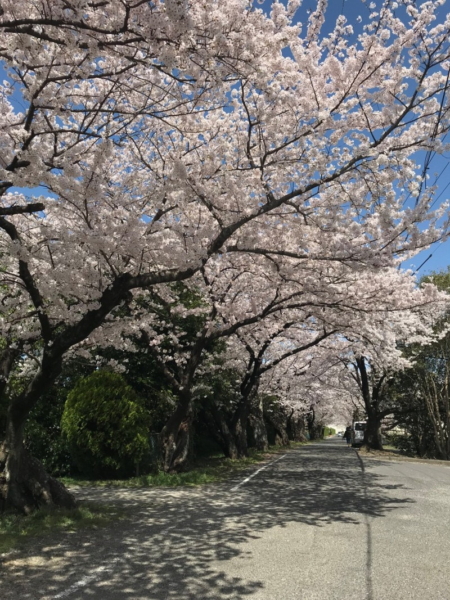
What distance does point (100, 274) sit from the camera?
8.62 m

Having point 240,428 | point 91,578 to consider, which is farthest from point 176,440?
point 91,578

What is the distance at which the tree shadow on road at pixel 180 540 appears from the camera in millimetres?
4547

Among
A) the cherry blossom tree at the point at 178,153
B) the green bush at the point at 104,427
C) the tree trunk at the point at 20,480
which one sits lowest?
the tree trunk at the point at 20,480

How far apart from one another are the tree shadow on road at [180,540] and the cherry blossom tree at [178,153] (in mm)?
1936

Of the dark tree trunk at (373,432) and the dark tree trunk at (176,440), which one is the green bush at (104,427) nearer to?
the dark tree trunk at (176,440)

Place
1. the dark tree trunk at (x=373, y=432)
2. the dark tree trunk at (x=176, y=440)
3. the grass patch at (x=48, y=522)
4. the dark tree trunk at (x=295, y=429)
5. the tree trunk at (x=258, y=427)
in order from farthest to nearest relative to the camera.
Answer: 1. the dark tree trunk at (x=295, y=429)
2. the dark tree trunk at (x=373, y=432)
3. the tree trunk at (x=258, y=427)
4. the dark tree trunk at (x=176, y=440)
5. the grass patch at (x=48, y=522)

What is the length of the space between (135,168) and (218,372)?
958 centimetres

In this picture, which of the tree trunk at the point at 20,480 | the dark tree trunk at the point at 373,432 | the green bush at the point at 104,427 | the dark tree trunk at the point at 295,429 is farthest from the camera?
the dark tree trunk at the point at 295,429

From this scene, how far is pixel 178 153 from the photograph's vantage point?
339 inches

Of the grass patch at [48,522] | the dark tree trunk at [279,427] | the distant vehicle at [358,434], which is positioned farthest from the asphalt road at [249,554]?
the distant vehicle at [358,434]

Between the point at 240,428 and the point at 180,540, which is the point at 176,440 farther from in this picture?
the point at 180,540

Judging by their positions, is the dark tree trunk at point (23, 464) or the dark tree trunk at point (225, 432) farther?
the dark tree trunk at point (225, 432)

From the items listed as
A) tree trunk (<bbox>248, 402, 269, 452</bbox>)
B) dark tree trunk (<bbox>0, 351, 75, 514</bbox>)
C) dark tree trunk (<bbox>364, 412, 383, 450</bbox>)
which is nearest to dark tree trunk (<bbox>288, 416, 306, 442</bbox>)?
dark tree trunk (<bbox>364, 412, 383, 450</bbox>)

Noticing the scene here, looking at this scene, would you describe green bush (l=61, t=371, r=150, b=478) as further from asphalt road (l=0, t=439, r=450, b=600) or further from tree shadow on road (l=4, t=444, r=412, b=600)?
asphalt road (l=0, t=439, r=450, b=600)
